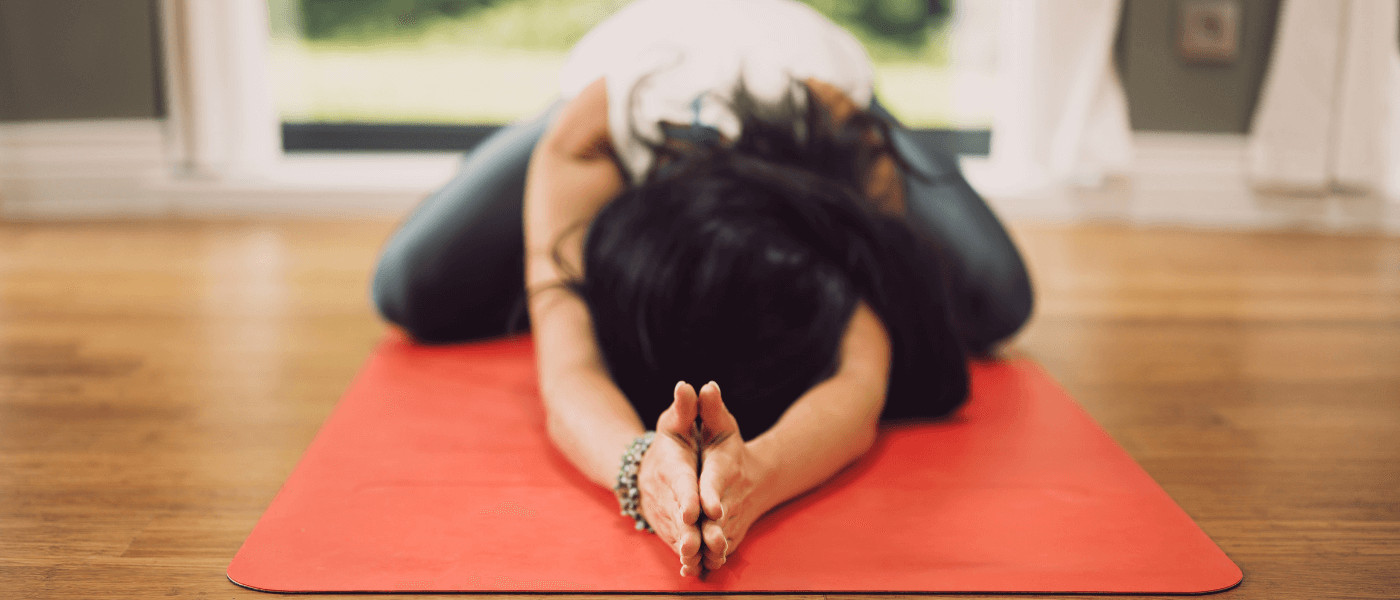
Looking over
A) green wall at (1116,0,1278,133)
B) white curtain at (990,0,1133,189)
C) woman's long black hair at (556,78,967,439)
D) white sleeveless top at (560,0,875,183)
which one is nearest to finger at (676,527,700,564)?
woman's long black hair at (556,78,967,439)

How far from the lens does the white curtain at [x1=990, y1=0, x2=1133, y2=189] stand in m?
2.59

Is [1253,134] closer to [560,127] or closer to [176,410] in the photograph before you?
[560,127]

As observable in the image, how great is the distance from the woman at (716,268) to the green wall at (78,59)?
1.64m

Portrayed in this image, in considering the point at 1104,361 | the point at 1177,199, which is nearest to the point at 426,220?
the point at 1104,361

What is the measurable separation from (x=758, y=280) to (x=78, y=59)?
248 centimetres

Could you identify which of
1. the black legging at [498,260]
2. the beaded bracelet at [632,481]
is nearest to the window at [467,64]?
the black legging at [498,260]

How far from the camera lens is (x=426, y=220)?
159 centimetres

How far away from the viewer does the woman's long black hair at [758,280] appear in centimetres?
109

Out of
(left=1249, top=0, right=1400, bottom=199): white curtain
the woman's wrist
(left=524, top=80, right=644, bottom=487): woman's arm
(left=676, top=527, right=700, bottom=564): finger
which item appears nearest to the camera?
(left=676, top=527, right=700, bottom=564): finger

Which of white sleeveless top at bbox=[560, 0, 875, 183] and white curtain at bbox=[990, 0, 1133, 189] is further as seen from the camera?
white curtain at bbox=[990, 0, 1133, 189]

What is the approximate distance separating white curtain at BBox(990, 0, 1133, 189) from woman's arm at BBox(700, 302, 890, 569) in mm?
1725

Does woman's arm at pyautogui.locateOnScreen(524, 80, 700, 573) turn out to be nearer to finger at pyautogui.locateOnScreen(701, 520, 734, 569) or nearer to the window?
finger at pyautogui.locateOnScreen(701, 520, 734, 569)

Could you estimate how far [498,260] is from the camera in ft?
5.19

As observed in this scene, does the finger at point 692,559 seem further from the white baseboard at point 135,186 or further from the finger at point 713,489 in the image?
the white baseboard at point 135,186
